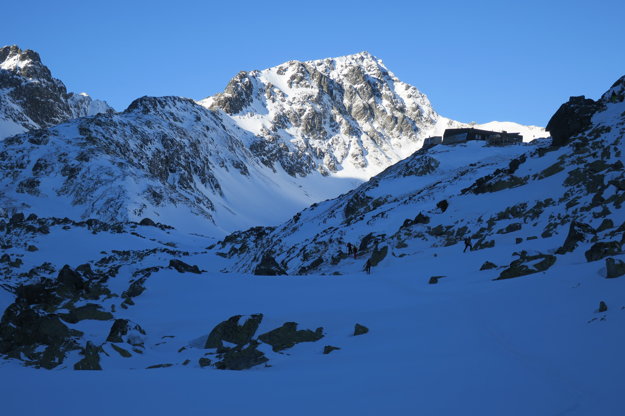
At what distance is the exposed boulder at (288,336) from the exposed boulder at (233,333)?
698 millimetres

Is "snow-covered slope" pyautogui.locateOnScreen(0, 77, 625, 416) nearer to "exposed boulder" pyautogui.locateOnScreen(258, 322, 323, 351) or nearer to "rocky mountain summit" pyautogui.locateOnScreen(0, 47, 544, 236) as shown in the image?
"exposed boulder" pyautogui.locateOnScreen(258, 322, 323, 351)

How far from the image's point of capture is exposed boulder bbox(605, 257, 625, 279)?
11953 mm

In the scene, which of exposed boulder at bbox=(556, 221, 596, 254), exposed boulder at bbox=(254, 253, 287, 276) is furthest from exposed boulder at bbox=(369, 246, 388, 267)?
exposed boulder at bbox=(556, 221, 596, 254)

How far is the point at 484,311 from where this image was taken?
1311cm

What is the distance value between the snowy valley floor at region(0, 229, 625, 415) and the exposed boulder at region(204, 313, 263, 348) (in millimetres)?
523

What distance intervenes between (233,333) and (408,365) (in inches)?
239

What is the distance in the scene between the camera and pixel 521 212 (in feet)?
95.5

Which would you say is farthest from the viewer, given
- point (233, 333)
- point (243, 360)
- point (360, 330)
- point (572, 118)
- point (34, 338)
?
point (572, 118)

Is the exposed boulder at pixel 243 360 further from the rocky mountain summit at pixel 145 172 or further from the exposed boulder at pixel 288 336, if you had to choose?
the rocky mountain summit at pixel 145 172

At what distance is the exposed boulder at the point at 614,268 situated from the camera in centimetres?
1195

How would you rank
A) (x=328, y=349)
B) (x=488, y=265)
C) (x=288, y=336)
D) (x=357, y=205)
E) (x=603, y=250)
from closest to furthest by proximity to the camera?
(x=328, y=349) < (x=288, y=336) < (x=603, y=250) < (x=488, y=265) < (x=357, y=205)

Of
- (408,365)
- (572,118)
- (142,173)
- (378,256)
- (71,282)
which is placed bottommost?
(408,365)

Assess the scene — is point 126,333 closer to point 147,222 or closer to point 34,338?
point 34,338

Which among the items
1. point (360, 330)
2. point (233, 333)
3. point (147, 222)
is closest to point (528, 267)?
point (360, 330)
